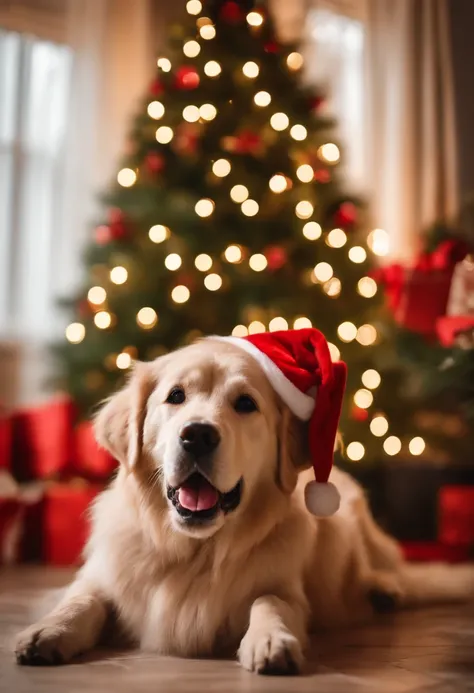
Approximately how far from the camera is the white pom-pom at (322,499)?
70.3 inches

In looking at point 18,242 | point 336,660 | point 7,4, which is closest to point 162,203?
point 18,242

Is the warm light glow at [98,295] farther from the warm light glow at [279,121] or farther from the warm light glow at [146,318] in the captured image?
the warm light glow at [279,121]

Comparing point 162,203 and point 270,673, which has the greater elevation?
point 162,203

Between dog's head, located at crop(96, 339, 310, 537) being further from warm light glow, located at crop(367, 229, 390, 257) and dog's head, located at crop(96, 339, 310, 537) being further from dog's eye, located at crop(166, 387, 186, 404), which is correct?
A: warm light glow, located at crop(367, 229, 390, 257)

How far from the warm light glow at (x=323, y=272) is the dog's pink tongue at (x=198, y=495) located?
1.83 meters

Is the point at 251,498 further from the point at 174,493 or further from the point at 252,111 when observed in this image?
the point at 252,111

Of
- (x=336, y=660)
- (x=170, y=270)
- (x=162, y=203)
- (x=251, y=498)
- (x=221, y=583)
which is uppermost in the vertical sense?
(x=162, y=203)

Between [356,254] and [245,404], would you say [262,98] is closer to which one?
[356,254]

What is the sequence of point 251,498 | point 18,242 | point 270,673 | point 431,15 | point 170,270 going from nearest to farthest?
point 270,673 → point 251,498 → point 170,270 → point 18,242 → point 431,15

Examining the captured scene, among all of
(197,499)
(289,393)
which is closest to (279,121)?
(289,393)

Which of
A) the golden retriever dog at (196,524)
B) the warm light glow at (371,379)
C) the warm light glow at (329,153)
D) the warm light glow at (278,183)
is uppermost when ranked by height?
the warm light glow at (329,153)

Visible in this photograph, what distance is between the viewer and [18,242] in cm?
418

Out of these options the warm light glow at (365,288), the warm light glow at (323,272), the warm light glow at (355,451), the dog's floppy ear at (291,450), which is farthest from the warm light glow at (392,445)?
the dog's floppy ear at (291,450)

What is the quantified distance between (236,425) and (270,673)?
515mm
